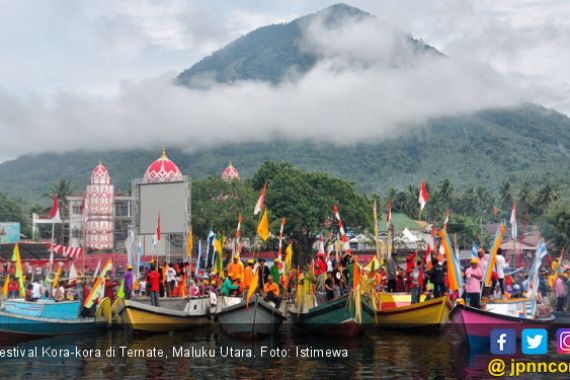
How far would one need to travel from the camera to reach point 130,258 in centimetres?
3744

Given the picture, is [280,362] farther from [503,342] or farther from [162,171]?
[162,171]

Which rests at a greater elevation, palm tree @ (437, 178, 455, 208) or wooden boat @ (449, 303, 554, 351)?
palm tree @ (437, 178, 455, 208)

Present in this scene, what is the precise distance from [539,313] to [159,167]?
6294cm

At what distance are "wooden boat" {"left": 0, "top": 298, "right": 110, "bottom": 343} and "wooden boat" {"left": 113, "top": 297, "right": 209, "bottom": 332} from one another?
1.97ft

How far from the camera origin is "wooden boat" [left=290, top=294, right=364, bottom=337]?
2481 cm

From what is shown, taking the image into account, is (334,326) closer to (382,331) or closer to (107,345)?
(382,331)

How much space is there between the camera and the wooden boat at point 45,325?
2562 cm

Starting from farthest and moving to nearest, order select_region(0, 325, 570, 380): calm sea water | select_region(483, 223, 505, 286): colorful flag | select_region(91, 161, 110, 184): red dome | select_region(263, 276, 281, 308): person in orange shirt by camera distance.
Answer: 1. select_region(91, 161, 110, 184): red dome
2. select_region(263, 276, 281, 308): person in orange shirt
3. select_region(483, 223, 505, 286): colorful flag
4. select_region(0, 325, 570, 380): calm sea water

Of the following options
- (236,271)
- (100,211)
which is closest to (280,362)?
(236,271)

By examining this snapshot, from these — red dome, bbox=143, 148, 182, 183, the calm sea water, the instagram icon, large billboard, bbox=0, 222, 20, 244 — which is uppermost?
red dome, bbox=143, 148, 182, 183

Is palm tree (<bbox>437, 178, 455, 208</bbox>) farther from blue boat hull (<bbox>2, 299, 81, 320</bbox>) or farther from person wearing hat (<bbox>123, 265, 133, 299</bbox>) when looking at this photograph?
blue boat hull (<bbox>2, 299, 81, 320</bbox>)

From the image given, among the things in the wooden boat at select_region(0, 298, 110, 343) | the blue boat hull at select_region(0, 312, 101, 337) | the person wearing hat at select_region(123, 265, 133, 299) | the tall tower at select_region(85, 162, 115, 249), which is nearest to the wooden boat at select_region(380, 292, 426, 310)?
the person wearing hat at select_region(123, 265, 133, 299)

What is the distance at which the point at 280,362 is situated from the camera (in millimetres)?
21250

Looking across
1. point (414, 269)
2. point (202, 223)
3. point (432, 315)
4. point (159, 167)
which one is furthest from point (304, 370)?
point (159, 167)
